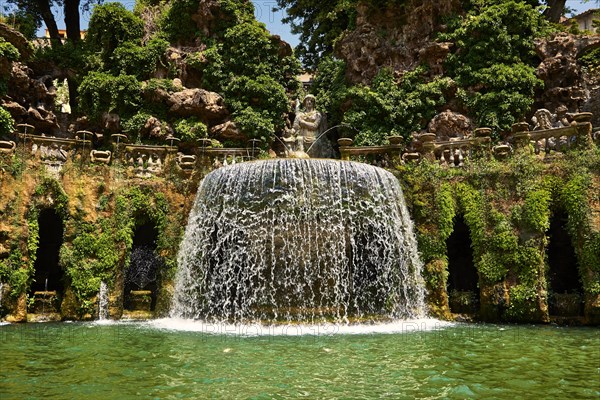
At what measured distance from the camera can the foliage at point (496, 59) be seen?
66.8 feet

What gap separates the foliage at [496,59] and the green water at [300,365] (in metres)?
12.3

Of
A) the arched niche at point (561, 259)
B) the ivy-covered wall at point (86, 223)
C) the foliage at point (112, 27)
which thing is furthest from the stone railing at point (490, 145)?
the foliage at point (112, 27)

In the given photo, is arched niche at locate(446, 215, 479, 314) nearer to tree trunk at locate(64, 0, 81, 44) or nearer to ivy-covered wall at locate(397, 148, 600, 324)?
ivy-covered wall at locate(397, 148, 600, 324)

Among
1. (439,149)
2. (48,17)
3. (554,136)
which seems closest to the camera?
(554,136)

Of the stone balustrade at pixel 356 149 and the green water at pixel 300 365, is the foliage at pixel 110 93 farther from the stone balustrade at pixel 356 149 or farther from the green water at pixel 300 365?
the green water at pixel 300 365

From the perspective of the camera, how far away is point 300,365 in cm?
685

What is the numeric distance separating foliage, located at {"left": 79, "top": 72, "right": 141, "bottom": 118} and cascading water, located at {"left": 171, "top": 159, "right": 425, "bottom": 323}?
37.5 ft

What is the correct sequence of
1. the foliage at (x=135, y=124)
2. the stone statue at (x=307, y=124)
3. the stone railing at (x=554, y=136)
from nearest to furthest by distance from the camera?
the stone railing at (x=554, y=136)
the stone statue at (x=307, y=124)
the foliage at (x=135, y=124)

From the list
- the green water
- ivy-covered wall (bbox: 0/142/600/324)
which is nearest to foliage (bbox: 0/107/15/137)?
ivy-covered wall (bbox: 0/142/600/324)

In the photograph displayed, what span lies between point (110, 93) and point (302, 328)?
630 inches

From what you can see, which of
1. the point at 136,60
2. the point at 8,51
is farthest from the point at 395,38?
the point at 8,51

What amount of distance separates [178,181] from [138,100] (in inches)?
366

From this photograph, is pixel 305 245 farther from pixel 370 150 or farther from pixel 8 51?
pixel 8 51

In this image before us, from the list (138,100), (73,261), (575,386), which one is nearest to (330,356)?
(575,386)
